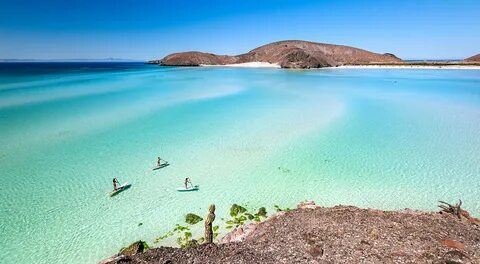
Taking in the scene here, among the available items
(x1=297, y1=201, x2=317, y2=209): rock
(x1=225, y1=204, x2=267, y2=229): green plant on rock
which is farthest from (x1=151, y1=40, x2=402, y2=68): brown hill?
(x1=225, y1=204, x2=267, y2=229): green plant on rock

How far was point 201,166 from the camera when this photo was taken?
749 inches

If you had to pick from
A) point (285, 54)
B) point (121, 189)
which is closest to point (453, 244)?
point (121, 189)

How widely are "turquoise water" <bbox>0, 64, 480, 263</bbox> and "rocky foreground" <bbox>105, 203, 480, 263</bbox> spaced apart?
3017 millimetres

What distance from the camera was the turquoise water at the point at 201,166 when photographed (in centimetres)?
1299

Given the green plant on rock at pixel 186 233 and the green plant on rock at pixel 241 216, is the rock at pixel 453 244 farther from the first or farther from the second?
the green plant on rock at pixel 186 233

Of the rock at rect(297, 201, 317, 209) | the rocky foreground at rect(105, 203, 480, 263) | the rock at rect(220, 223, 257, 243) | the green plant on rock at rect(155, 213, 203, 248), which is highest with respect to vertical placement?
the rocky foreground at rect(105, 203, 480, 263)

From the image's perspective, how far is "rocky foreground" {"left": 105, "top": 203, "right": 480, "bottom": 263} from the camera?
866 centimetres

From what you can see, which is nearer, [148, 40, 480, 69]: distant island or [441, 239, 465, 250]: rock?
[441, 239, 465, 250]: rock

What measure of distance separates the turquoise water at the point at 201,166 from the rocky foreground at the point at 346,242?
9.90ft

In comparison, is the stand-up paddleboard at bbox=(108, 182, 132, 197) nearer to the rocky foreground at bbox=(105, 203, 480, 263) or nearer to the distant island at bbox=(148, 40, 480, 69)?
the rocky foreground at bbox=(105, 203, 480, 263)

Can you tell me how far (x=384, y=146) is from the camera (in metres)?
22.1

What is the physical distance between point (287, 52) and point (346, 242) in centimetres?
15842

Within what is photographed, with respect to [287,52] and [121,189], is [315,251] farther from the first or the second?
[287,52]

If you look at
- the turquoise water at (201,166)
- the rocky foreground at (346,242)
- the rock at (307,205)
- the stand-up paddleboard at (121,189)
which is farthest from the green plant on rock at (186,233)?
the stand-up paddleboard at (121,189)
